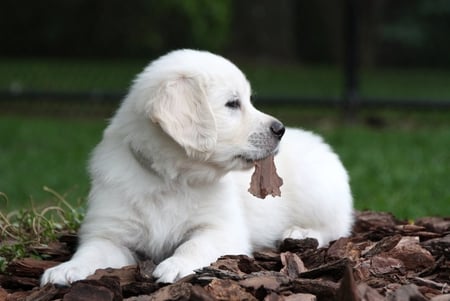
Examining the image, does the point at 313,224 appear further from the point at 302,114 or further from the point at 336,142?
the point at 302,114

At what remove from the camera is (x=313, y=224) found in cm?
471

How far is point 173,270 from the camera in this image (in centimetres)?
355

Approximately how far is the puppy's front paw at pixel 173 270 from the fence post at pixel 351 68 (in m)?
9.74

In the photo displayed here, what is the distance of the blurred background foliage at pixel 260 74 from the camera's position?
9109 mm

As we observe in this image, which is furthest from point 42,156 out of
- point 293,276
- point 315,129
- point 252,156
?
point 293,276

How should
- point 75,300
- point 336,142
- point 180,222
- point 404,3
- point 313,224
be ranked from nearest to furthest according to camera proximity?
point 75,300 → point 180,222 → point 313,224 → point 336,142 → point 404,3

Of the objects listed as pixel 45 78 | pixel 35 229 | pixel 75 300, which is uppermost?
pixel 75 300

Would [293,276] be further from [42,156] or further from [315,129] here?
[315,129]

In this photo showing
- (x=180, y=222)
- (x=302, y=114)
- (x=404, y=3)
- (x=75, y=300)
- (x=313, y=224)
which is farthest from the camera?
(x=404, y=3)

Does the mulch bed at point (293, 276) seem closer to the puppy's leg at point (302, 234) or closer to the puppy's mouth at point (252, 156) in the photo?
the puppy's leg at point (302, 234)

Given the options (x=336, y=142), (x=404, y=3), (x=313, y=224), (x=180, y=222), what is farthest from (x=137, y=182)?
(x=404, y=3)

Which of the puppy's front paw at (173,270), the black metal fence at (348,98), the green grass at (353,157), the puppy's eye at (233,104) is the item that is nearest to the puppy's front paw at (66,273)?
the puppy's front paw at (173,270)

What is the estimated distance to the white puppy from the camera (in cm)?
388

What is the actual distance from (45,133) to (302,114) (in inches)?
172
